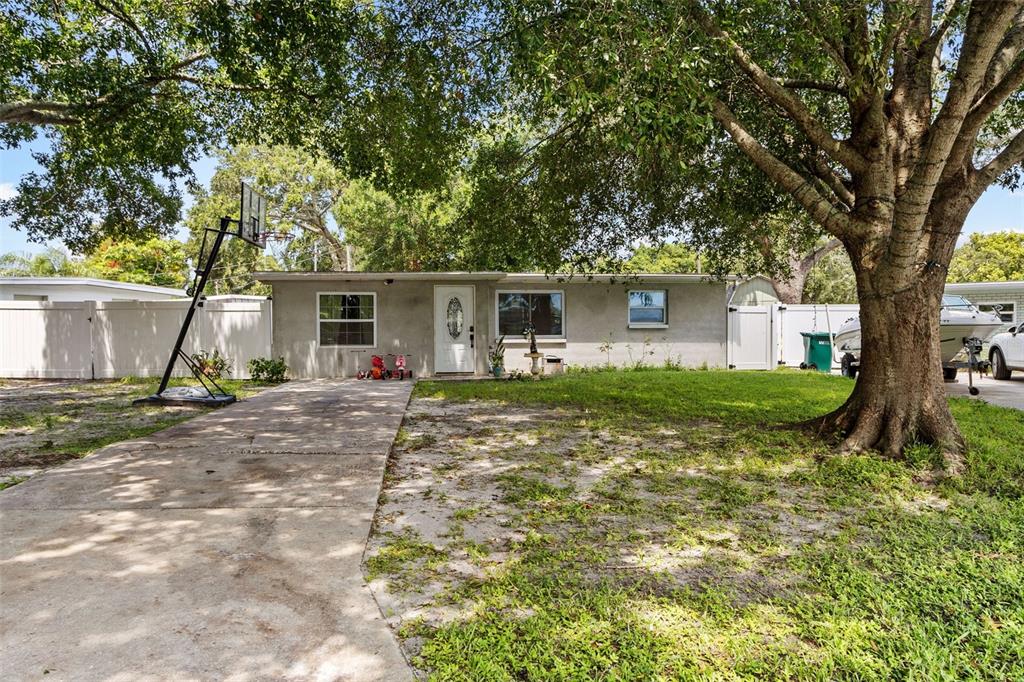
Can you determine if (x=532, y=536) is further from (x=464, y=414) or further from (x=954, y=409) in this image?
(x=954, y=409)

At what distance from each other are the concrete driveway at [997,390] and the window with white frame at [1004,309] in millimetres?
5424

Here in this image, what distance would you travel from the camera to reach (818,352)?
53.8 ft

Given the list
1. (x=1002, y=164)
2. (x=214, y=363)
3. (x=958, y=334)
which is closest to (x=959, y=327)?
(x=958, y=334)

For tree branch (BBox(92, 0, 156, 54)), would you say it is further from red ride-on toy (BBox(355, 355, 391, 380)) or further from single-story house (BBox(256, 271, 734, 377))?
red ride-on toy (BBox(355, 355, 391, 380))

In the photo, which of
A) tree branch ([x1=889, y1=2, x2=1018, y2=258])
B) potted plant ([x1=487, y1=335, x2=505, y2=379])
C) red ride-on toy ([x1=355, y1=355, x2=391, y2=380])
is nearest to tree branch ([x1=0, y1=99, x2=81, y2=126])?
red ride-on toy ([x1=355, y1=355, x2=391, y2=380])

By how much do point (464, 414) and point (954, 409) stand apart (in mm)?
7203

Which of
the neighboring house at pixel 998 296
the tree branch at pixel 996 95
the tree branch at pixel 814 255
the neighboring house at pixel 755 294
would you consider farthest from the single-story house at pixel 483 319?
the neighboring house at pixel 755 294

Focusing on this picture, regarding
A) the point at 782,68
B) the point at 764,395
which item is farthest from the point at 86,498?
the point at 764,395

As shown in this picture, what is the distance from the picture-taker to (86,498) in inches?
176

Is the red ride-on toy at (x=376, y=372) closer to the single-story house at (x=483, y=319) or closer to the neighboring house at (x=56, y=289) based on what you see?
the single-story house at (x=483, y=319)

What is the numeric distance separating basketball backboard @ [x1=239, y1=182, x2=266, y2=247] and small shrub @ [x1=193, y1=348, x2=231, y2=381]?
4108 millimetres

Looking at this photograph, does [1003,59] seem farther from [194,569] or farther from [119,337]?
[119,337]

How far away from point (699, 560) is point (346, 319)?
39.5ft

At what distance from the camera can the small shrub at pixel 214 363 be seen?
43.6 feet
